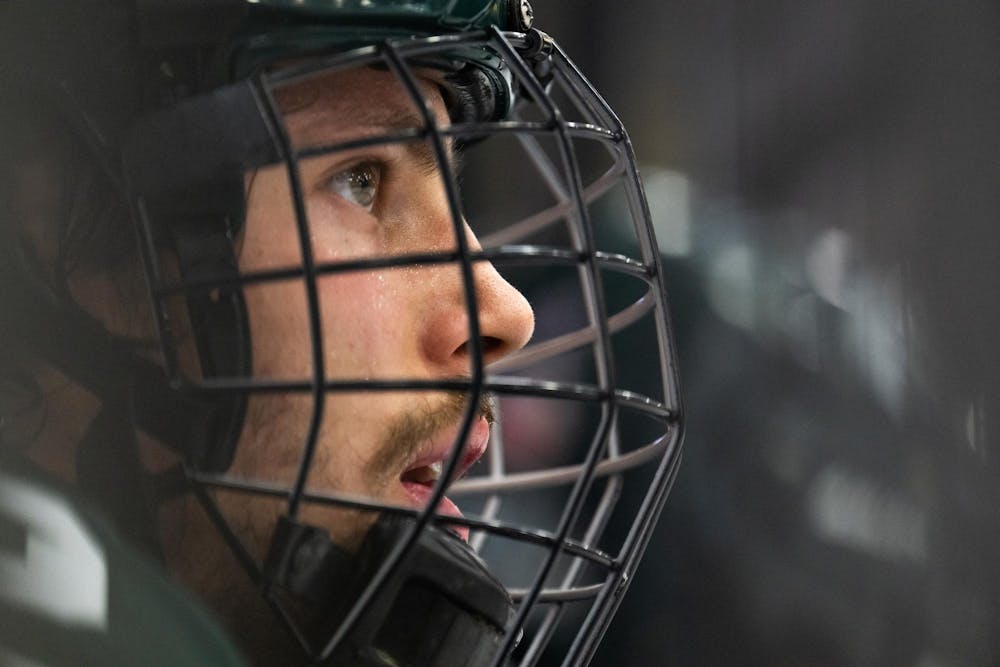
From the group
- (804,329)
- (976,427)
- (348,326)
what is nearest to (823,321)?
(804,329)

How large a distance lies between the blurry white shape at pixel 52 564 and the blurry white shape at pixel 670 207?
0.75 meters

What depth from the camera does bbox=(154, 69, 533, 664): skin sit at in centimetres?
47

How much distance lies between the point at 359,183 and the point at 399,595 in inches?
7.9

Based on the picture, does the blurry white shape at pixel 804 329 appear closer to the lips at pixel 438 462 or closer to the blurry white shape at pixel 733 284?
the blurry white shape at pixel 733 284

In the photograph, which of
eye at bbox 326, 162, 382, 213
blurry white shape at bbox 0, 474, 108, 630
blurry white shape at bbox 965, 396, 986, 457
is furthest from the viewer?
blurry white shape at bbox 965, 396, 986, 457

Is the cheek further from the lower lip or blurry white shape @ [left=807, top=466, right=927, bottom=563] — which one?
blurry white shape @ [left=807, top=466, right=927, bottom=563]

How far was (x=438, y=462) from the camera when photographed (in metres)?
0.62

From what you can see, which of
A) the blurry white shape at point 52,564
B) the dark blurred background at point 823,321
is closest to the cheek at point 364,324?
the blurry white shape at point 52,564

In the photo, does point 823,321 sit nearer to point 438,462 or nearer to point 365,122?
point 438,462

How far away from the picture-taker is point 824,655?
0.99 m

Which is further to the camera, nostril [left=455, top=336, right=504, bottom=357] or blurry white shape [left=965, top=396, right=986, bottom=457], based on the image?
blurry white shape [left=965, top=396, right=986, bottom=457]

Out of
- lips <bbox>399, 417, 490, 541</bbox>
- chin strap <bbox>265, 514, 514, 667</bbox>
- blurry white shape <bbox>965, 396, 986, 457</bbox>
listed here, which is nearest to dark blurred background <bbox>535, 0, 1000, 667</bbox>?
blurry white shape <bbox>965, 396, 986, 457</bbox>

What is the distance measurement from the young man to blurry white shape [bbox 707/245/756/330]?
55cm

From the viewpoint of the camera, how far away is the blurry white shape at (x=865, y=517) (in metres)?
0.98
